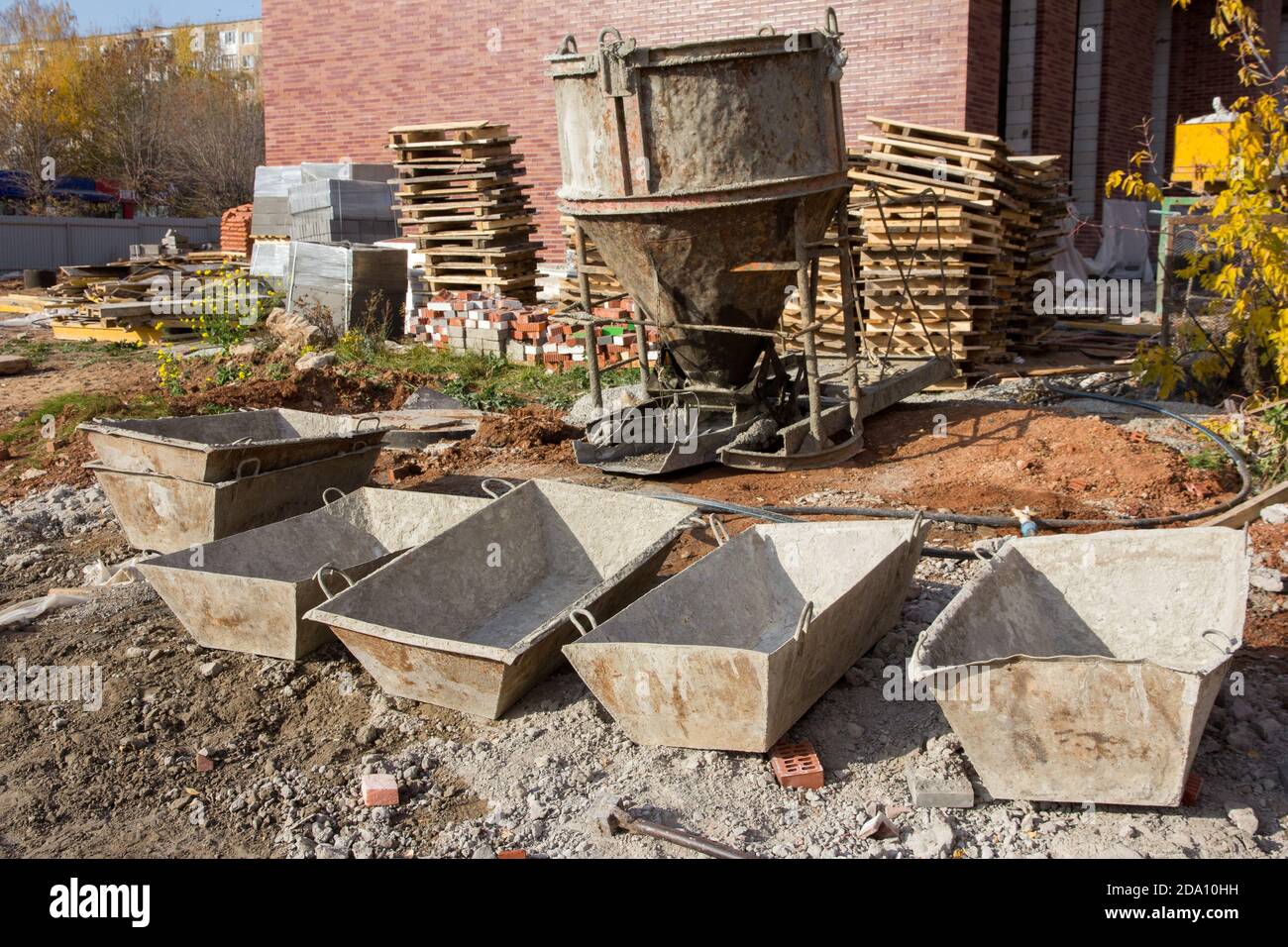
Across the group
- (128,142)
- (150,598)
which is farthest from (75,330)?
(128,142)

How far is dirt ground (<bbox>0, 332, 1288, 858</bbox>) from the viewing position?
13.9 ft

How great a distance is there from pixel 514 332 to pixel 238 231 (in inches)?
462

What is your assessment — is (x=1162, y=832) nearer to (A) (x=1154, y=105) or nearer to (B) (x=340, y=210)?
(B) (x=340, y=210)

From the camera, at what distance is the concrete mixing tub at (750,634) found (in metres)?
4.44

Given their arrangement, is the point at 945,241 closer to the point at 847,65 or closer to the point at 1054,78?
the point at 847,65

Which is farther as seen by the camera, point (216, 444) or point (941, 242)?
point (941, 242)

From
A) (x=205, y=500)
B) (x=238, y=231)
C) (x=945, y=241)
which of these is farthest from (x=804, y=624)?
(x=238, y=231)

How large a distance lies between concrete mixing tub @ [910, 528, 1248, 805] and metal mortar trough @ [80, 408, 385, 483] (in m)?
4.29

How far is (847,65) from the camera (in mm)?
16578

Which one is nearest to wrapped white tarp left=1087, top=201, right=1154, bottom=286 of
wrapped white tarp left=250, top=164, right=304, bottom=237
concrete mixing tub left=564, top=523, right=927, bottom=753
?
wrapped white tarp left=250, top=164, right=304, bottom=237

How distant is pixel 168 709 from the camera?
17.7 feet

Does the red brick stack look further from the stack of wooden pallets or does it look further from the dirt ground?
the dirt ground

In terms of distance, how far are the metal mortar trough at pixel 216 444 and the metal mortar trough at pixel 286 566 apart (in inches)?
25.0

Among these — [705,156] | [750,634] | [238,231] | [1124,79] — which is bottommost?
[750,634]
